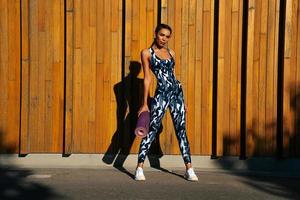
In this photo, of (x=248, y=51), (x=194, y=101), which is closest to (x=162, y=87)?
(x=194, y=101)

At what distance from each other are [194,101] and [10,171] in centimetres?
233

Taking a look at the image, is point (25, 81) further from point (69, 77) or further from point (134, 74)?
point (134, 74)

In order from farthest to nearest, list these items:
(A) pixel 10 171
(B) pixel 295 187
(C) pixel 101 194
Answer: (A) pixel 10 171, (B) pixel 295 187, (C) pixel 101 194

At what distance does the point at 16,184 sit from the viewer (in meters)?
6.38

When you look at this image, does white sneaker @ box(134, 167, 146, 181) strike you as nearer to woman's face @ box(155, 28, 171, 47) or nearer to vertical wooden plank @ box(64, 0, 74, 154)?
vertical wooden plank @ box(64, 0, 74, 154)

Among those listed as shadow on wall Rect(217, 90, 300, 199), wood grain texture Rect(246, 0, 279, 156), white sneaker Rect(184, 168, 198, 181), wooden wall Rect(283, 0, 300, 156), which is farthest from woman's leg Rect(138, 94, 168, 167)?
wooden wall Rect(283, 0, 300, 156)

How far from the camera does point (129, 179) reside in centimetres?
661

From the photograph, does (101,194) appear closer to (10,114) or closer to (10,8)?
(10,114)

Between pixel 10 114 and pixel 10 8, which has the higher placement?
pixel 10 8

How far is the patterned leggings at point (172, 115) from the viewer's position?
6.52 metres

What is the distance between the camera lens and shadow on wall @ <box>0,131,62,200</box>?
593 cm

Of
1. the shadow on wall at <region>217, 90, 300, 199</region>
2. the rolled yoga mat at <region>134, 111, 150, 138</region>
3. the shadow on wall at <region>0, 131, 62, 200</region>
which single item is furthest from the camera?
the shadow on wall at <region>217, 90, 300, 199</region>

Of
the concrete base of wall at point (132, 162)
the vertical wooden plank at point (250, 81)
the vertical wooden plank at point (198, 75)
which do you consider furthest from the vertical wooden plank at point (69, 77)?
the vertical wooden plank at point (250, 81)

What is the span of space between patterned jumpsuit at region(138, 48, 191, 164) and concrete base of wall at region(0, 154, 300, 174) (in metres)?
0.74
